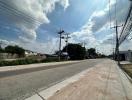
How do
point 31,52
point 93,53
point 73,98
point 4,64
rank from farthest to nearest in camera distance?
point 93,53 → point 31,52 → point 4,64 → point 73,98

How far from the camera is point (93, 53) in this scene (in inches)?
7028

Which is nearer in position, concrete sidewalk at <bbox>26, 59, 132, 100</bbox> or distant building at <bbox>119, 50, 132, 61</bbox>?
concrete sidewalk at <bbox>26, 59, 132, 100</bbox>

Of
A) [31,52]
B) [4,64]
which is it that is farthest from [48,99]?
[31,52]

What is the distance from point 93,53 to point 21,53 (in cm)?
10231

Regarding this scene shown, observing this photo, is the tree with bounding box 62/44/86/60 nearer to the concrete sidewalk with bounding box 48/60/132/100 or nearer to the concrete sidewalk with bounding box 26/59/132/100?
the concrete sidewalk with bounding box 48/60/132/100

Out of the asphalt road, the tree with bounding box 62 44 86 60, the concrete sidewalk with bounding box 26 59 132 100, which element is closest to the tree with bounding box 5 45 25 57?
the tree with bounding box 62 44 86 60

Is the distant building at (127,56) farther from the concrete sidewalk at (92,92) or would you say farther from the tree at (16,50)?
the concrete sidewalk at (92,92)

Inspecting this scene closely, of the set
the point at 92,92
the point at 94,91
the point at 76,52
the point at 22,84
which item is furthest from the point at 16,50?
the point at 92,92

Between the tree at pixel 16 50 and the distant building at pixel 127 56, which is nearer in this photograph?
the distant building at pixel 127 56

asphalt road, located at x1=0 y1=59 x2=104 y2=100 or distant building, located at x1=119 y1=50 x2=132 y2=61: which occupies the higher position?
distant building, located at x1=119 y1=50 x2=132 y2=61

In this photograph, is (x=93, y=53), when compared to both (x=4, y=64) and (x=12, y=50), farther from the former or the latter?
(x=4, y=64)

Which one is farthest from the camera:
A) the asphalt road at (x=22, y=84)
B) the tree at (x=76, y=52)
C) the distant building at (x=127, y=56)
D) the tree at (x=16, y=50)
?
the tree at (x=76, y=52)

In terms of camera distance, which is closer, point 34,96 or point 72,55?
point 34,96

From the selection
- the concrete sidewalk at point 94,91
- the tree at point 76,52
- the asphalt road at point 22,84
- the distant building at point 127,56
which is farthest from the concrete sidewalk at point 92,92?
the tree at point 76,52
